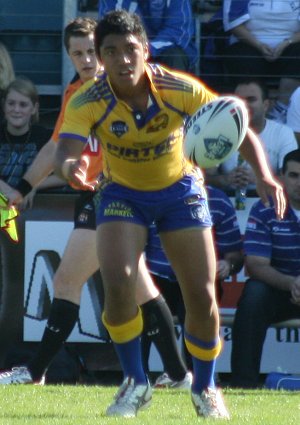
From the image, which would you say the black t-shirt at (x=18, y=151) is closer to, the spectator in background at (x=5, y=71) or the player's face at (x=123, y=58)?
the spectator in background at (x=5, y=71)

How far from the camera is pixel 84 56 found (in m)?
7.37

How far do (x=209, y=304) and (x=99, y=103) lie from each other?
1.04 meters

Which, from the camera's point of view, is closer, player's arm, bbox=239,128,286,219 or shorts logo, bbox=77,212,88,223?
player's arm, bbox=239,128,286,219

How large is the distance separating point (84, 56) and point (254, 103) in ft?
6.80

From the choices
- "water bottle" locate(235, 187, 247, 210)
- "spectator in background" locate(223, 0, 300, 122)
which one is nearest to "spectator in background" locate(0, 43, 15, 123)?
"spectator in background" locate(223, 0, 300, 122)

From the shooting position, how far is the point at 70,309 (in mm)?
7281

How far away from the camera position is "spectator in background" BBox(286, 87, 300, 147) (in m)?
9.30

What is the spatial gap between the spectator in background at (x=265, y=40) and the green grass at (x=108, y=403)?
10.9 feet

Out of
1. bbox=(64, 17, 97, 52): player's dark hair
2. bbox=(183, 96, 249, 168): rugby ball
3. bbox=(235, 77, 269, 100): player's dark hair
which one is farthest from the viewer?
bbox=(235, 77, 269, 100): player's dark hair

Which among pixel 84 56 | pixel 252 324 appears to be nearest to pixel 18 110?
pixel 84 56

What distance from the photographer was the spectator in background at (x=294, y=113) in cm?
930

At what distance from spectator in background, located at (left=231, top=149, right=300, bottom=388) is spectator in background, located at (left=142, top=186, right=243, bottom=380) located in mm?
98

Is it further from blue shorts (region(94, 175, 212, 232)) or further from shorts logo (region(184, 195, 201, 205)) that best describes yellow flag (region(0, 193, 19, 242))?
shorts logo (region(184, 195, 201, 205))

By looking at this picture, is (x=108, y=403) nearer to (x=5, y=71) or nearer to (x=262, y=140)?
(x=262, y=140)
